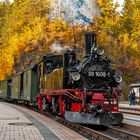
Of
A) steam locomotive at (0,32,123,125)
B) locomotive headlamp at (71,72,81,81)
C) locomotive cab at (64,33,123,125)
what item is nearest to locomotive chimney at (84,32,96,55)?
steam locomotive at (0,32,123,125)

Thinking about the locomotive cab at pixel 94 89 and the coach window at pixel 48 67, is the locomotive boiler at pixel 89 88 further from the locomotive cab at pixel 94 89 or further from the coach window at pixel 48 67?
the coach window at pixel 48 67

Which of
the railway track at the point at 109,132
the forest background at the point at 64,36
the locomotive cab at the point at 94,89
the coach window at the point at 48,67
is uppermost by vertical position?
the forest background at the point at 64,36

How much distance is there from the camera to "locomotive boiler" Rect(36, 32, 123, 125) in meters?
16.2

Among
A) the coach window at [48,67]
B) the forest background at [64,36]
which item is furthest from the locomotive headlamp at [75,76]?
the forest background at [64,36]

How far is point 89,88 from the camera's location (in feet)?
55.9

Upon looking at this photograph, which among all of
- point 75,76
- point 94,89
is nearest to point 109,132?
point 94,89

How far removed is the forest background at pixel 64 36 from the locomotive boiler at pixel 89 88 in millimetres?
33764

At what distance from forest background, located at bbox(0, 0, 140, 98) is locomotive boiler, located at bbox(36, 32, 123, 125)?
33764 mm

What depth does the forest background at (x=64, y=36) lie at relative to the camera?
58.3m

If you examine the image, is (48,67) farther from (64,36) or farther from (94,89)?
(64,36)

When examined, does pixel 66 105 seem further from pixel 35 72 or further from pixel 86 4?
pixel 86 4

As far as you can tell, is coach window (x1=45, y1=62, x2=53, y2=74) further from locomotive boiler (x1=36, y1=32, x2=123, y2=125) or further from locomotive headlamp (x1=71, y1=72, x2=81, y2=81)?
locomotive headlamp (x1=71, y1=72, x2=81, y2=81)

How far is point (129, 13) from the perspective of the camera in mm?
80625

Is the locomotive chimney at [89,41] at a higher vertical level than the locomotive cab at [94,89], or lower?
higher
